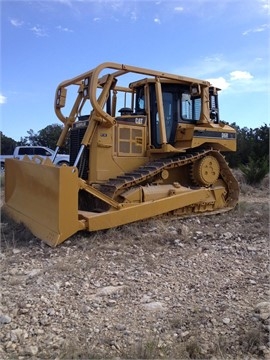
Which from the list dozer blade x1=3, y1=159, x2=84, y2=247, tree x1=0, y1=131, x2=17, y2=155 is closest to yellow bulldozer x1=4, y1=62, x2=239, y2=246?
dozer blade x1=3, y1=159, x2=84, y2=247

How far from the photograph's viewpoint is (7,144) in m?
36.1

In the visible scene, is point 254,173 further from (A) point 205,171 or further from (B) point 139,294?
(B) point 139,294

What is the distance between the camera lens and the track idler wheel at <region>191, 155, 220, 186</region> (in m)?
7.82

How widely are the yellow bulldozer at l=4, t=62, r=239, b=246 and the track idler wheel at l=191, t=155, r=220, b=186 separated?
2 centimetres

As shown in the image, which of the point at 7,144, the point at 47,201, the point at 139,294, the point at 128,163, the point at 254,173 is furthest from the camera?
the point at 7,144

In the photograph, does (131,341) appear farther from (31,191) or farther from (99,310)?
(31,191)

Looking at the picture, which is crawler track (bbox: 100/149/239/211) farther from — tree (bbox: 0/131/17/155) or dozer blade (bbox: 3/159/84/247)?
tree (bbox: 0/131/17/155)

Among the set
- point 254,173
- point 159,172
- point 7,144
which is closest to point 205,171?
point 159,172

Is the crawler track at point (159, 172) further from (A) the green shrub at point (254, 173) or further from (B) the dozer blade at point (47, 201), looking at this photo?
(A) the green shrub at point (254, 173)

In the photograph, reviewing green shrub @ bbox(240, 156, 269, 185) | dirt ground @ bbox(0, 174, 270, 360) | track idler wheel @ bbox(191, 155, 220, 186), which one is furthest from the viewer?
green shrub @ bbox(240, 156, 269, 185)

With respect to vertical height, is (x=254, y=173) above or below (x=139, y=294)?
above

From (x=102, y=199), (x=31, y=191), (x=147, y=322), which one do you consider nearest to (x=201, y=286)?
(x=147, y=322)

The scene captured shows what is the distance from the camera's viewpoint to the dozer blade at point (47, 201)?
5.61m

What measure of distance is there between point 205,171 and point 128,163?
1580 millimetres
